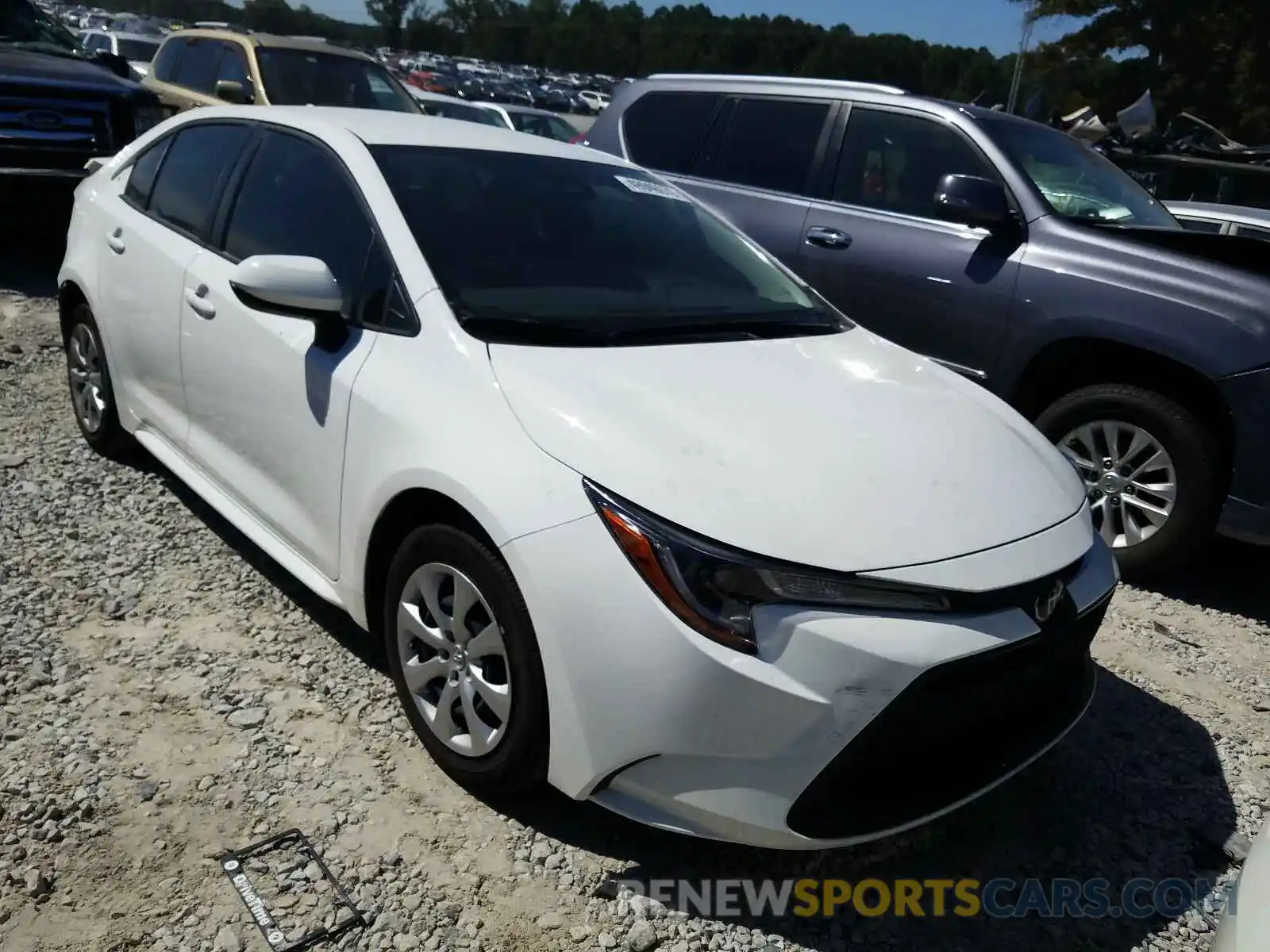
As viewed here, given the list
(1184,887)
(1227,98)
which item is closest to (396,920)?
(1184,887)

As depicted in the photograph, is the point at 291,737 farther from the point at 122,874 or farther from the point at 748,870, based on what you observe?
the point at 748,870

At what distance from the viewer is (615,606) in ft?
7.05

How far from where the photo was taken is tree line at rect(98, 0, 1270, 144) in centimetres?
3077

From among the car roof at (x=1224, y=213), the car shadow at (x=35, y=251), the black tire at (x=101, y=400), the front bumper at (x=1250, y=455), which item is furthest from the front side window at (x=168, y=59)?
the front bumper at (x=1250, y=455)

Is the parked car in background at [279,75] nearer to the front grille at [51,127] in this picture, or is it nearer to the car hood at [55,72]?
the car hood at [55,72]

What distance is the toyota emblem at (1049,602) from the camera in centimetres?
235

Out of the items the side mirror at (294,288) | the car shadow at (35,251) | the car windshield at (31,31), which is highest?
the car windshield at (31,31)

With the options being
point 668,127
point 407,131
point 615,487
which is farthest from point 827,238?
point 615,487

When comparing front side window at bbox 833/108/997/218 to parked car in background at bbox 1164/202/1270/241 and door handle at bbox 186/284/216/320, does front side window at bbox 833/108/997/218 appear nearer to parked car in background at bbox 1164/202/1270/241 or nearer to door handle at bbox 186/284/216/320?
parked car in background at bbox 1164/202/1270/241

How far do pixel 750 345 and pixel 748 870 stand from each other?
1.38m

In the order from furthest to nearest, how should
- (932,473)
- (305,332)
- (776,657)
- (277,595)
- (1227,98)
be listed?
1. (1227,98)
2. (277,595)
3. (305,332)
4. (932,473)
5. (776,657)

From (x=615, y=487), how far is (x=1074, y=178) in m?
3.87

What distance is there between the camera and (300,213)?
3.27 metres

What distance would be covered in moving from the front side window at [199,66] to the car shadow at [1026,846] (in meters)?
7.82
